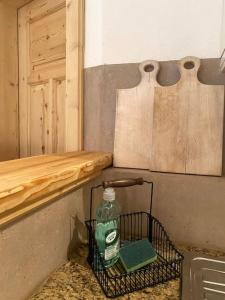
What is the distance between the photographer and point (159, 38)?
0.88m

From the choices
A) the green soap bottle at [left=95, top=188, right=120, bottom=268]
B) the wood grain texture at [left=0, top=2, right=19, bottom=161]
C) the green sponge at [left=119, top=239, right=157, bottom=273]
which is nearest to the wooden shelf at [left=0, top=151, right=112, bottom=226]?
the green soap bottle at [left=95, top=188, right=120, bottom=268]

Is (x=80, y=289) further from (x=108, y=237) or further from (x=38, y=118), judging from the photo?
(x=38, y=118)

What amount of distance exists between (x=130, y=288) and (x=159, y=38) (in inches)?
31.1

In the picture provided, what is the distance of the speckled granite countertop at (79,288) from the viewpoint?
56 cm

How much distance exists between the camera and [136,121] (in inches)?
34.9

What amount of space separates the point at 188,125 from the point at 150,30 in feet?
1.22

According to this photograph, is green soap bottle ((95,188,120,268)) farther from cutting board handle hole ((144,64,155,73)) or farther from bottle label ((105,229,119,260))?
cutting board handle hole ((144,64,155,73))

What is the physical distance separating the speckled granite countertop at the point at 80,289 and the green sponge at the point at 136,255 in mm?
59

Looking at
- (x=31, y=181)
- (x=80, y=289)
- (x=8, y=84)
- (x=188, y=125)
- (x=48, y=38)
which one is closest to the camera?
(x=31, y=181)

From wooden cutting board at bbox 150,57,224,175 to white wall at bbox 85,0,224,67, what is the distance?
9 cm

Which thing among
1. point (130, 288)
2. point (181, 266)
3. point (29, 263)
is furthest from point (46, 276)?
point (181, 266)

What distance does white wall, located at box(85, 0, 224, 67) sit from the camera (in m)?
0.83

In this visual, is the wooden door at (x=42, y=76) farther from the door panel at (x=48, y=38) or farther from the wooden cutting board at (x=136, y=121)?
the wooden cutting board at (x=136, y=121)

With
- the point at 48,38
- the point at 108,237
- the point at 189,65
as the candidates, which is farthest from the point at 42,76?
the point at 108,237
